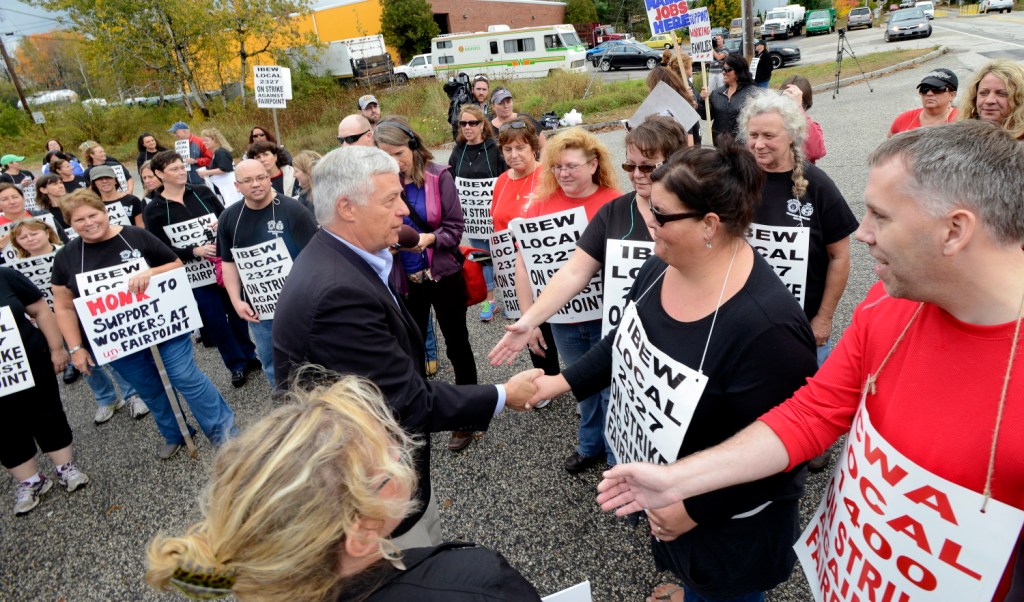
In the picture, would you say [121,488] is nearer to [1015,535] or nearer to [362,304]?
[362,304]

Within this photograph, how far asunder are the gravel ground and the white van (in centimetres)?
2694

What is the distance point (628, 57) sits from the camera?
31609 mm

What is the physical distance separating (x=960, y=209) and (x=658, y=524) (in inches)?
49.7

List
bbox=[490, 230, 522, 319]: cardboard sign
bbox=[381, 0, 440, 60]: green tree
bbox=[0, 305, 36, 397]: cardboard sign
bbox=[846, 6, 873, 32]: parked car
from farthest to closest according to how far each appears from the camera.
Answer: bbox=[381, 0, 440, 60]: green tree < bbox=[846, 6, 873, 32]: parked car < bbox=[490, 230, 522, 319]: cardboard sign < bbox=[0, 305, 36, 397]: cardboard sign

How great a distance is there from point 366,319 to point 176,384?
9.87 ft

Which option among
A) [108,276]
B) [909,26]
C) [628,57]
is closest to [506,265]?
[108,276]

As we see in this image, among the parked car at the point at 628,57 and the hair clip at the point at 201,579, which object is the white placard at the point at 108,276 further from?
the parked car at the point at 628,57

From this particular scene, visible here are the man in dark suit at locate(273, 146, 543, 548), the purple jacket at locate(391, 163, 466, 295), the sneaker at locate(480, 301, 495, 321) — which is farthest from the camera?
the sneaker at locate(480, 301, 495, 321)

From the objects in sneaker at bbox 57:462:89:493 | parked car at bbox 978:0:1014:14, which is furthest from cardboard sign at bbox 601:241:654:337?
parked car at bbox 978:0:1014:14

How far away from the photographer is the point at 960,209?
1209mm

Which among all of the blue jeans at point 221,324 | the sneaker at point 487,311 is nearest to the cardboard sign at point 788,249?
the sneaker at point 487,311

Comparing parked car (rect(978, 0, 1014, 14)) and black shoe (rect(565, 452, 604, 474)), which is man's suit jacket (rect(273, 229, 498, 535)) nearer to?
black shoe (rect(565, 452, 604, 474))

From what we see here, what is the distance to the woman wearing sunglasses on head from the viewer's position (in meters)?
1.75

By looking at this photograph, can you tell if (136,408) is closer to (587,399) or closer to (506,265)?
(506,265)
